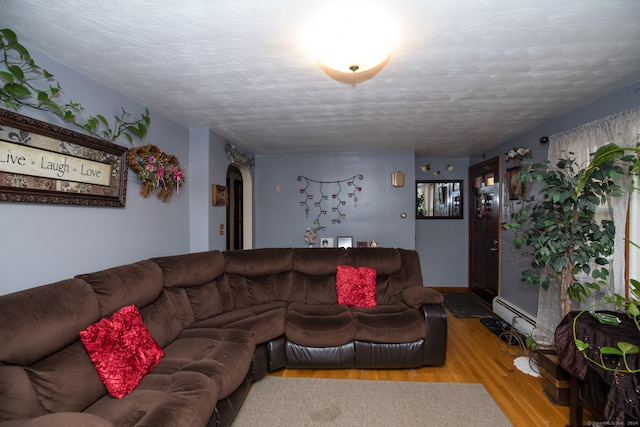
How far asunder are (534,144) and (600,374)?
101 inches

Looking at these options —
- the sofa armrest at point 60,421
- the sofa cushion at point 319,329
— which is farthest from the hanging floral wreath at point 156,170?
the sofa armrest at point 60,421

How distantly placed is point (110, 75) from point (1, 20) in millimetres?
590

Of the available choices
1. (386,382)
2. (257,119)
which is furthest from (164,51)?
(386,382)

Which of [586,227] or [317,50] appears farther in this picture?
[586,227]

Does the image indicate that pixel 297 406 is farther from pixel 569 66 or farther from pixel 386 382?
pixel 569 66

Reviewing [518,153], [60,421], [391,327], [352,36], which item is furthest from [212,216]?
[518,153]

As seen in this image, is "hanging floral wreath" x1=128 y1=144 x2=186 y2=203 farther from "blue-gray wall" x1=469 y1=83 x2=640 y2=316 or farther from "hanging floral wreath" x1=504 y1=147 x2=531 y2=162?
"hanging floral wreath" x1=504 y1=147 x2=531 y2=162

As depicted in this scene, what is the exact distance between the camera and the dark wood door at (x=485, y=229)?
4155 millimetres

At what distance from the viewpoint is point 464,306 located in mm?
4305

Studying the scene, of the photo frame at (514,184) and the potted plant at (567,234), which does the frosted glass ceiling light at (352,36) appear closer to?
the potted plant at (567,234)

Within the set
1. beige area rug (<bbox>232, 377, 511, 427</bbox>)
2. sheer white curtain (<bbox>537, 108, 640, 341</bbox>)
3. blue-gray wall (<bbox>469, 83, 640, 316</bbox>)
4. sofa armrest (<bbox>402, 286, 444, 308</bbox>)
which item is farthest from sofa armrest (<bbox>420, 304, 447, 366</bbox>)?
sheer white curtain (<bbox>537, 108, 640, 341</bbox>)

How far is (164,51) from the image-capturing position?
5.54ft

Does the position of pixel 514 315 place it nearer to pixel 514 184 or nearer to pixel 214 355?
pixel 514 184

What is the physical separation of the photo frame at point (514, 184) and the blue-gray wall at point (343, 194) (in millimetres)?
1280
